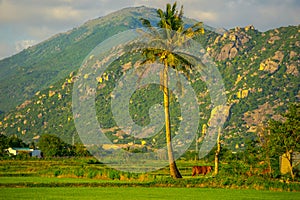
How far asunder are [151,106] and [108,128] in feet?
52.2

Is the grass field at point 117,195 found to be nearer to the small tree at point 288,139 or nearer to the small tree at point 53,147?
the small tree at point 288,139

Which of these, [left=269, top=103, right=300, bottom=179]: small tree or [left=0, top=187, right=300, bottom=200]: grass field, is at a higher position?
[left=269, top=103, right=300, bottom=179]: small tree

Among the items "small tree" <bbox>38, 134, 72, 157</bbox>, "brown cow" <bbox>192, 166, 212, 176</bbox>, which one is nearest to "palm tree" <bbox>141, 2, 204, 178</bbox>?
"brown cow" <bbox>192, 166, 212, 176</bbox>

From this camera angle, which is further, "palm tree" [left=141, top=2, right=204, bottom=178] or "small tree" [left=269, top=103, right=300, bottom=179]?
"palm tree" [left=141, top=2, right=204, bottom=178]

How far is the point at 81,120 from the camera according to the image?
596 feet

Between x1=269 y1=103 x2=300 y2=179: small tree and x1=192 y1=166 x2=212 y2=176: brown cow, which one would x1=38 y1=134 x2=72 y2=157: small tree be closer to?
x1=192 y1=166 x2=212 y2=176: brown cow

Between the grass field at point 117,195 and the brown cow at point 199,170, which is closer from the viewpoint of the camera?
the grass field at point 117,195

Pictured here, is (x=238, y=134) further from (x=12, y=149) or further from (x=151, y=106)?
(x=12, y=149)

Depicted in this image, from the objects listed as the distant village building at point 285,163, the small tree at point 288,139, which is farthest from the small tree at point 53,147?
the small tree at point 288,139

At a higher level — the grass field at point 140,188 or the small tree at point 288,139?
the small tree at point 288,139

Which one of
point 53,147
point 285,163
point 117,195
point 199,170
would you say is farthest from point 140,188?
point 53,147

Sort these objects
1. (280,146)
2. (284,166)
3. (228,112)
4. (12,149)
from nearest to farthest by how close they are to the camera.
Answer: (280,146), (284,166), (12,149), (228,112)

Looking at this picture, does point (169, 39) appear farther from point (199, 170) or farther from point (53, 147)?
point (53, 147)

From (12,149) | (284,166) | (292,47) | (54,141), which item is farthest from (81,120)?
(284,166)
